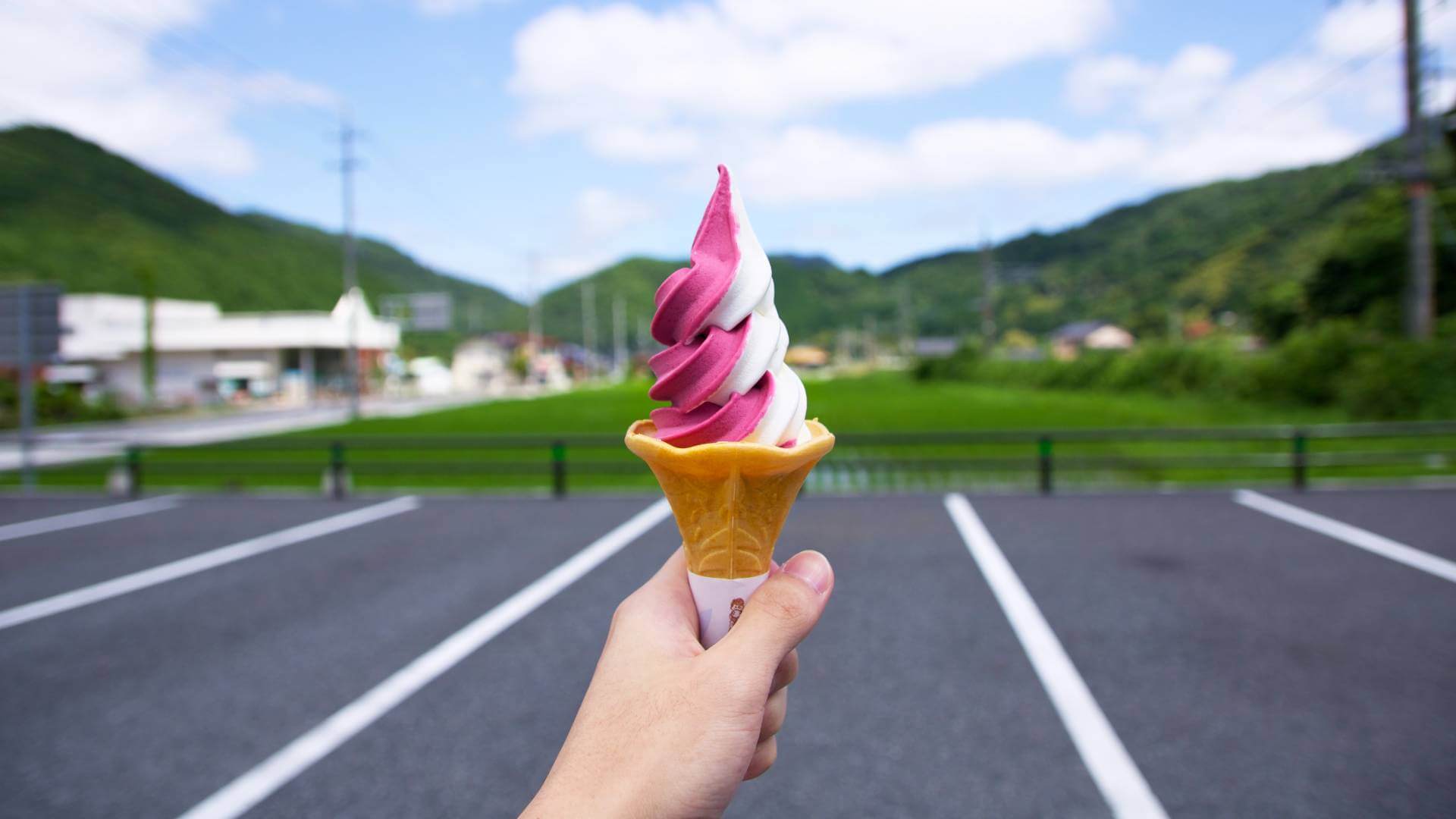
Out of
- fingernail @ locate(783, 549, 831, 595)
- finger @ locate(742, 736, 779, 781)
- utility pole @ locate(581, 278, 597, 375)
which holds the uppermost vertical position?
utility pole @ locate(581, 278, 597, 375)

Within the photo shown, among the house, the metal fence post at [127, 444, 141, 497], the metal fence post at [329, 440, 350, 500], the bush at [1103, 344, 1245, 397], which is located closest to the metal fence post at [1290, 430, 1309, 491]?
the metal fence post at [329, 440, 350, 500]

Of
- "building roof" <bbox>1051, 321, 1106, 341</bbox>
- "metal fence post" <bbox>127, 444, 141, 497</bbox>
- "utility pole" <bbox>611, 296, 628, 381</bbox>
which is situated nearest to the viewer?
"metal fence post" <bbox>127, 444, 141, 497</bbox>

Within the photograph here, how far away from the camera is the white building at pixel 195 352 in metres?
53.5

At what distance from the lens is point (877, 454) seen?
2427 cm

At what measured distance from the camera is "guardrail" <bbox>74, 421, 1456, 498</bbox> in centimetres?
1230

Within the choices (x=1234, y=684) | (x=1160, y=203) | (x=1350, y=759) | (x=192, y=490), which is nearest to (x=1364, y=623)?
(x=1234, y=684)

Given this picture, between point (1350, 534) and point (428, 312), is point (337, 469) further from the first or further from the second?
point (428, 312)

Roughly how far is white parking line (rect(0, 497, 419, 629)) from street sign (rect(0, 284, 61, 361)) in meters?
6.36

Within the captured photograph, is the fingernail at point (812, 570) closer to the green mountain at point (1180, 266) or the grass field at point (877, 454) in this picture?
the grass field at point (877, 454)

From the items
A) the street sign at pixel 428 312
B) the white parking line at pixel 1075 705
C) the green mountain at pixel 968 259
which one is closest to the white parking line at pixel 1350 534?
the white parking line at pixel 1075 705

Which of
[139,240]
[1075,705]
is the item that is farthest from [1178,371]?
[139,240]

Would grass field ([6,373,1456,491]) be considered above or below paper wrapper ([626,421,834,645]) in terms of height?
below

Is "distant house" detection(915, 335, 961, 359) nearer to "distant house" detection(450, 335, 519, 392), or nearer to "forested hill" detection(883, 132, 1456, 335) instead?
"forested hill" detection(883, 132, 1456, 335)

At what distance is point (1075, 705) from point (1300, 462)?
382 inches
